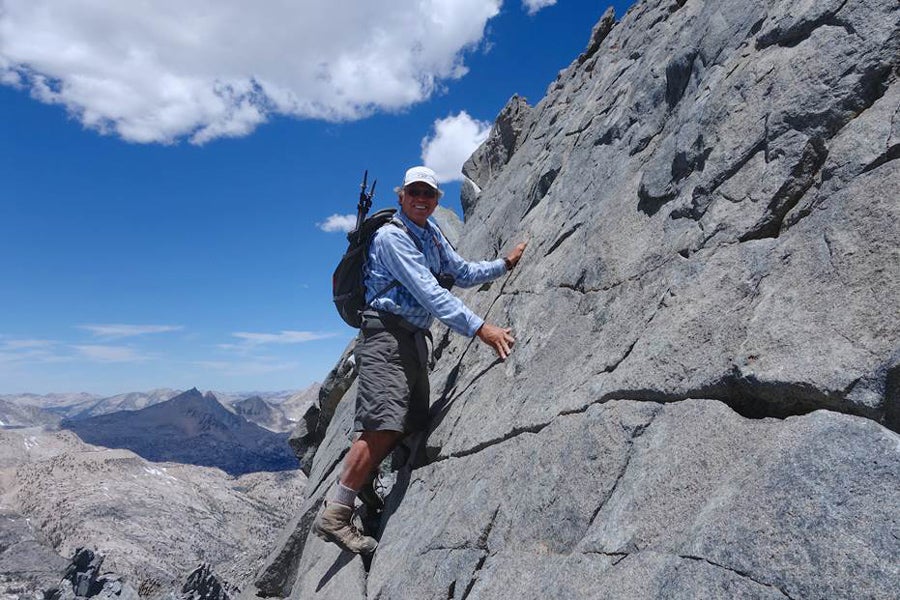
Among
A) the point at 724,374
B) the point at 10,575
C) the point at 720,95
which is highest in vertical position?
the point at 720,95

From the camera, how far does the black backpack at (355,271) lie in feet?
26.2

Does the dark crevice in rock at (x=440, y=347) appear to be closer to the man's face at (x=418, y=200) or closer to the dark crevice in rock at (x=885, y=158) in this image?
the man's face at (x=418, y=200)

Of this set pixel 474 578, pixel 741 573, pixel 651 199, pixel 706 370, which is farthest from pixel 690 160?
pixel 474 578

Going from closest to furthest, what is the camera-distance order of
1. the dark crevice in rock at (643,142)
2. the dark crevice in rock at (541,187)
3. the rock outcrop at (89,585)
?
the dark crevice in rock at (643,142) → the dark crevice in rock at (541,187) → the rock outcrop at (89,585)

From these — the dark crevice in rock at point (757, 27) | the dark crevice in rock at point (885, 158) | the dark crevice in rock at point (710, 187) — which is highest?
the dark crevice in rock at point (757, 27)

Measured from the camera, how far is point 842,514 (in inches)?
125

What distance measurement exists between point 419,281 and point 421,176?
1.63 metres

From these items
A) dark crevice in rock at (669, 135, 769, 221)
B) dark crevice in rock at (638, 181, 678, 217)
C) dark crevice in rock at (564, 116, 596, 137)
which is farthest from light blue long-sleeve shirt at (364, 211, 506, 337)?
dark crevice in rock at (564, 116, 596, 137)

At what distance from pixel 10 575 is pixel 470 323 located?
94.7 metres

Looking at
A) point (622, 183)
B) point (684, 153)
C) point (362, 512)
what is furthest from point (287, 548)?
point (684, 153)

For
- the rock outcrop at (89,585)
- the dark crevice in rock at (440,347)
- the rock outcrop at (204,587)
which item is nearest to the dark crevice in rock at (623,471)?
the dark crevice in rock at (440,347)

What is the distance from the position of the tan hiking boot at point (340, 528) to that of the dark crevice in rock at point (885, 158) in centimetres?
710

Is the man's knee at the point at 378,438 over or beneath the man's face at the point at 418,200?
beneath

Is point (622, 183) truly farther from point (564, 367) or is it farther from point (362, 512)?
point (362, 512)
